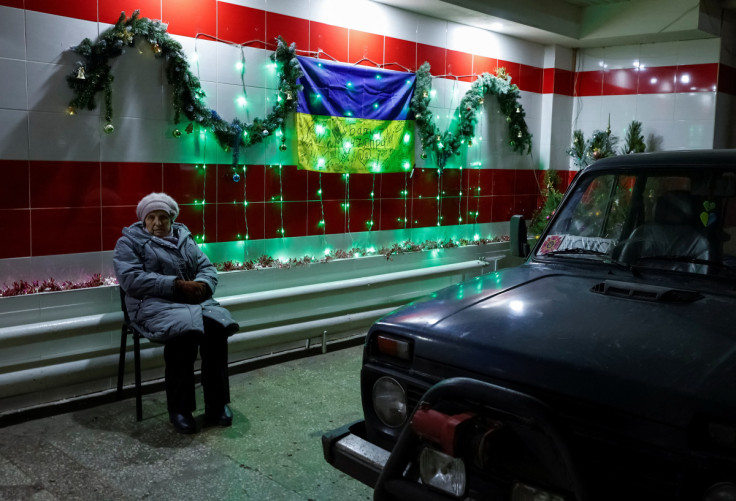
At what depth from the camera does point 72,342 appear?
4.99 metres

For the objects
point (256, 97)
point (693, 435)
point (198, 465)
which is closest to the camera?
point (693, 435)

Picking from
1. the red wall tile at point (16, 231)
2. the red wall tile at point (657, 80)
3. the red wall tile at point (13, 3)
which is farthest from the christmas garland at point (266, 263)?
the red wall tile at point (657, 80)

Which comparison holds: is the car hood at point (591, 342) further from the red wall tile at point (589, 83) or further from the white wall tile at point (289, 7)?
the red wall tile at point (589, 83)

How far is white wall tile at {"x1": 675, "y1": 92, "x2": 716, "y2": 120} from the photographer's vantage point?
29.8 ft

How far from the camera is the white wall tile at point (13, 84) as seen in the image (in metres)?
4.79

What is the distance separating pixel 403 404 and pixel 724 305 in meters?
1.40

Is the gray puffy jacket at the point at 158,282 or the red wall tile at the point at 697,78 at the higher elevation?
the red wall tile at the point at 697,78

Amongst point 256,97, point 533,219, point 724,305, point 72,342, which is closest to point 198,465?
point 72,342

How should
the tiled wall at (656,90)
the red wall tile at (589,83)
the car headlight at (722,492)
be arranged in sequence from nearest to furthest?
the car headlight at (722,492)
the tiled wall at (656,90)
the red wall tile at (589,83)

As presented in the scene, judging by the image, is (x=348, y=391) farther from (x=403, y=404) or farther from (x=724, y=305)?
(x=724, y=305)

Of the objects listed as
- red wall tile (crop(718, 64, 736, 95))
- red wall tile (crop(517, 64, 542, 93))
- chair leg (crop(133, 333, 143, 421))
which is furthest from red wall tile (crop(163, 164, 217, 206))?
red wall tile (crop(718, 64, 736, 95))

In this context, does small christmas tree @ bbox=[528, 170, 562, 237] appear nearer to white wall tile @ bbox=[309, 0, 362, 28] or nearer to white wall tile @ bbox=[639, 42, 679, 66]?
white wall tile @ bbox=[639, 42, 679, 66]

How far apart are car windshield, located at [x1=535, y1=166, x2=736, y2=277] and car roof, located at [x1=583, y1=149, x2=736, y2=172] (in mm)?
29

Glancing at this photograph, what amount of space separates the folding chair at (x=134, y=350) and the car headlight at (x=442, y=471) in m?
2.80
